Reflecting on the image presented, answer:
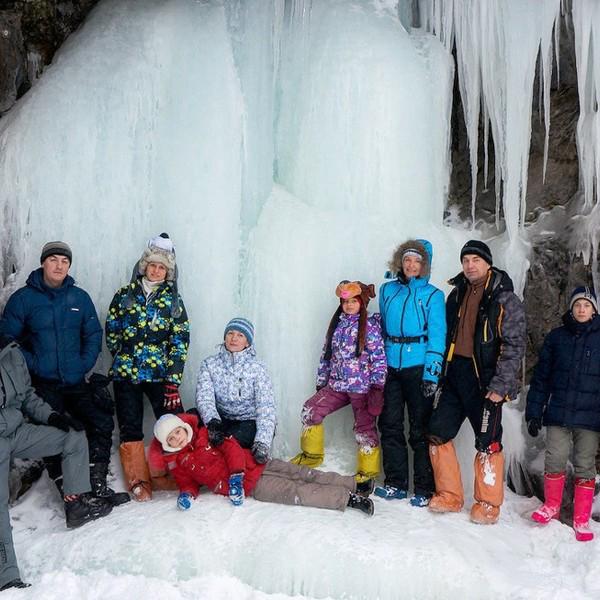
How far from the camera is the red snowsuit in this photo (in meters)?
4.61

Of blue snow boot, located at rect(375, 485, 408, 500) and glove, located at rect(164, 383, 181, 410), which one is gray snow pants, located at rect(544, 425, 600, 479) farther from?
glove, located at rect(164, 383, 181, 410)

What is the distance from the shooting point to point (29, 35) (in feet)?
20.7

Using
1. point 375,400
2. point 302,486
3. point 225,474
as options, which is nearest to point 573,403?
point 375,400

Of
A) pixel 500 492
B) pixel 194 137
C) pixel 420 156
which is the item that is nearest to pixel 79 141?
pixel 194 137

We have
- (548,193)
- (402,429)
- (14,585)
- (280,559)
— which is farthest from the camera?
(548,193)

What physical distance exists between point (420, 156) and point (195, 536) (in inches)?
141

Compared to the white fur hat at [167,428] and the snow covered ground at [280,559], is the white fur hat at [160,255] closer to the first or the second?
the white fur hat at [167,428]

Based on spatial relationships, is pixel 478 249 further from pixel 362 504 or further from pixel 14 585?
pixel 14 585

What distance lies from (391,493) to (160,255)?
2205 mm

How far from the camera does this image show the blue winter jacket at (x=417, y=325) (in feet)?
16.5

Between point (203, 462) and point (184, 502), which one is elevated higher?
point (203, 462)

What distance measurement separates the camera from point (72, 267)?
5.55m

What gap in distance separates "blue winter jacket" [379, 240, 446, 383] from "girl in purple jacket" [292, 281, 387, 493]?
0.32 ft

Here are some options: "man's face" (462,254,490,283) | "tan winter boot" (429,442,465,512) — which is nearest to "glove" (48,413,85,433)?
"tan winter boot" (429,442,465,512)
